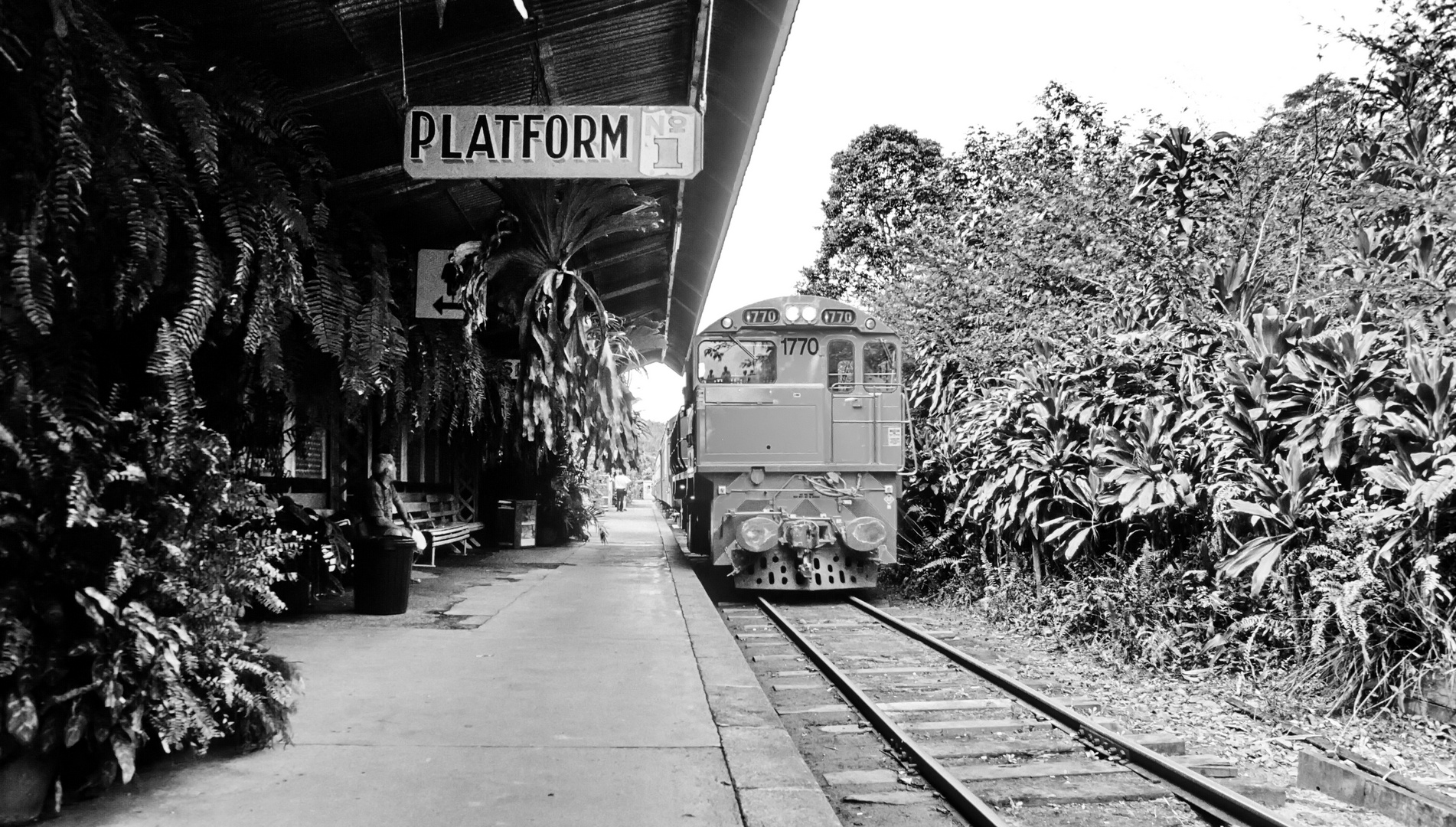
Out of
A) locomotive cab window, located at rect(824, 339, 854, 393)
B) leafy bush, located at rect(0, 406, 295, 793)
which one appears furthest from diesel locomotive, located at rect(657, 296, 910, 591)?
leafy bush, located at rect(0, 406, 295, 793)

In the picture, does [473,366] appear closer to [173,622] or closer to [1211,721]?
[173,622]

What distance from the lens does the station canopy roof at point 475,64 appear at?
19.6 feet

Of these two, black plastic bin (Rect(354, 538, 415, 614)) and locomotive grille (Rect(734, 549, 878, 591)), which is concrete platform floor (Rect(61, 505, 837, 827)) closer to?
black plastic bin (Rect(354, 538, 415, 614))

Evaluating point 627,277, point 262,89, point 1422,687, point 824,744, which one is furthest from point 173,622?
point 627,277

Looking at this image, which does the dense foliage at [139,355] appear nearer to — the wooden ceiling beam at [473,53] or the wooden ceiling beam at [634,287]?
the wooden ceiling beam at [473,53]

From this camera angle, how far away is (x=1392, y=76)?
27.7 ft

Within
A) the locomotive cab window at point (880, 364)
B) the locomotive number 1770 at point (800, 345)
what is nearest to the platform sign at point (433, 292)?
the locomotive number 1770 at point (800, 345)

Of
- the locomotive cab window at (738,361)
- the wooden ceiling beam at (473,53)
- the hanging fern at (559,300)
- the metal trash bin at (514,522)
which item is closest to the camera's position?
the wooden ceiling beam at (473,53)

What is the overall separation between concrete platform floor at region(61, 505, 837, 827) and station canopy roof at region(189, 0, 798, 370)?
2815mm

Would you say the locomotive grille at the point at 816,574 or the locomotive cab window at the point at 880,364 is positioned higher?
the locomotive cab window at the point at 880,364

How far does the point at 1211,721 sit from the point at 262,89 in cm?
580

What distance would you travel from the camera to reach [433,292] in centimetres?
862

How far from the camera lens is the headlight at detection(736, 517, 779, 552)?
10.8 meters

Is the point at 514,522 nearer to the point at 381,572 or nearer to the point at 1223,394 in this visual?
the point at 381,572
